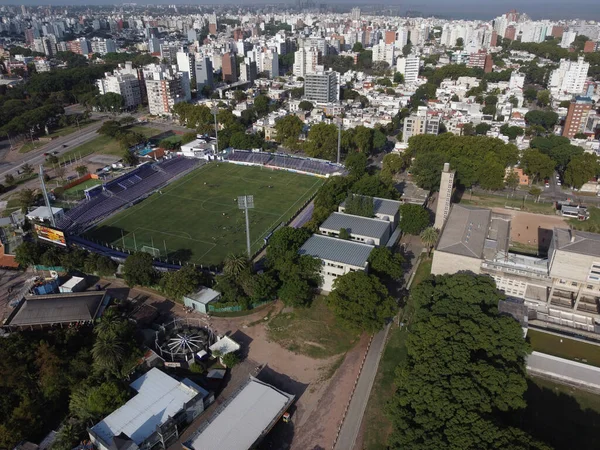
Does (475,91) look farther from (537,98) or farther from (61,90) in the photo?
(61,90)

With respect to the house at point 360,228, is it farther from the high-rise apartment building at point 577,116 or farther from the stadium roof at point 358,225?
the high-rise apartment building at point 577,116

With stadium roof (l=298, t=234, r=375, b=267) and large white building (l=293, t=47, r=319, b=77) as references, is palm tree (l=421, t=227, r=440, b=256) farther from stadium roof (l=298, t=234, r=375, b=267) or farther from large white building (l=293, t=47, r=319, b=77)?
large white building (l=293, t=47, r=319, b=77)

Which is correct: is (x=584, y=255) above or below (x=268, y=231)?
above

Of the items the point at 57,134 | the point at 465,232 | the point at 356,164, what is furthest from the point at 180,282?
the point at 57,134

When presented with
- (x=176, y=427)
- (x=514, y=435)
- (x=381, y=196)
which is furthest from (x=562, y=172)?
(x=176, y=427)

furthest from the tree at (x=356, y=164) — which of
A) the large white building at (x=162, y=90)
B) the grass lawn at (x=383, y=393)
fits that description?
the large white building at (x=162, y=90)

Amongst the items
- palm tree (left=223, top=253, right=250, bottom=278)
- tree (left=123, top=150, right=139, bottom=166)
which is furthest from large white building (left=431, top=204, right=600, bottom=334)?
tree (left=123, top=150, right=139, bottom=166)

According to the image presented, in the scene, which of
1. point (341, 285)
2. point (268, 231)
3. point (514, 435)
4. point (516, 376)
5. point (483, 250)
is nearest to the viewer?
point (514, 435)
